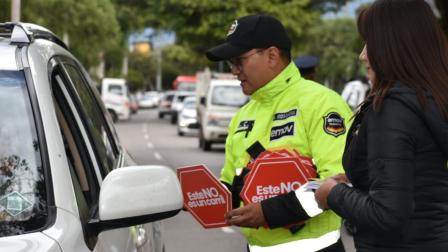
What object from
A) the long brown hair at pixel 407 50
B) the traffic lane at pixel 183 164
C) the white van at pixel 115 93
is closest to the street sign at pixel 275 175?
the long brown hair at pixel 407 50

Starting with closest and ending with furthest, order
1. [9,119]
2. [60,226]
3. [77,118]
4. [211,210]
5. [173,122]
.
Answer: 1. [60,226]
2. [9,119]
3. [211,210]
4. [77,118]
5. [173,122]

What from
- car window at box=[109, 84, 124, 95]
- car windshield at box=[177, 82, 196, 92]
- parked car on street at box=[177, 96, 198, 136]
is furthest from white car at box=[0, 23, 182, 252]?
car windshield at box=[177, 82, 196, 92]

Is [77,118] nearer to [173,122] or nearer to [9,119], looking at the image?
[9,119]

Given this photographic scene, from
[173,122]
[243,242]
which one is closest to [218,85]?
[243,242]

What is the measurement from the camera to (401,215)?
2615 mm

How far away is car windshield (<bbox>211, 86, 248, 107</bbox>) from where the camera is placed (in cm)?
2359

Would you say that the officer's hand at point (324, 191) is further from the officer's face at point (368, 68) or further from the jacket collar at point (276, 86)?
the jacket collar at point (276, 86)

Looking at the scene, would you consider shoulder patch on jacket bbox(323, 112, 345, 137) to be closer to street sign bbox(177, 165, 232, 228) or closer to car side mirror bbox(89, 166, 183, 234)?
street sign bbox(177, 165, 232, 228)

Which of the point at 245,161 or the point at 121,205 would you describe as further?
the point at 245,161

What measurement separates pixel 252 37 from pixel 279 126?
1.16 ft

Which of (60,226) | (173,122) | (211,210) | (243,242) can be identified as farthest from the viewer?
(173,122)

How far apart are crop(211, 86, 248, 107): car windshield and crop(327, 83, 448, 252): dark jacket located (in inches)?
816

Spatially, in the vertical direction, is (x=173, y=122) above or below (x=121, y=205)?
below

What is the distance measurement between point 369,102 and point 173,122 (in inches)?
1800
